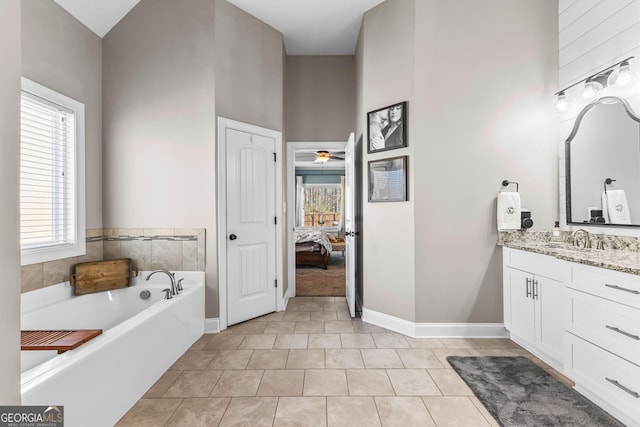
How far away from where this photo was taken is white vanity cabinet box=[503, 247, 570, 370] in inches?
90.4

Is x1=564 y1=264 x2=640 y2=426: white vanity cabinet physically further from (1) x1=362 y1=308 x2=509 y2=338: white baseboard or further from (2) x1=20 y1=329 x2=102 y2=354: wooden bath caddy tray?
(2) x1=20 y1=329 x2=102 y2=354: wooden bath caddy tray

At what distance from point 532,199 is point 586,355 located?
140cm

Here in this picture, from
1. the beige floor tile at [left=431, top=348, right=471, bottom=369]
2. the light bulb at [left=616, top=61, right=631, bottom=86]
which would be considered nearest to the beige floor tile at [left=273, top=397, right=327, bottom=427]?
the beige floor tile at [left=431, top=348, right=471, bottom=369]

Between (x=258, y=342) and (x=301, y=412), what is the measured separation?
42.8 inches

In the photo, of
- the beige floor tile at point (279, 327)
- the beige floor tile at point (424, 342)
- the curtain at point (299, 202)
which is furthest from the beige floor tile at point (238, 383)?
the curtain at point (299, 202)

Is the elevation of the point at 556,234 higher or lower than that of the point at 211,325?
higher

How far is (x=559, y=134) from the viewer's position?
113 inches

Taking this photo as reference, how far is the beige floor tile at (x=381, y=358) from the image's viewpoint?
246cm

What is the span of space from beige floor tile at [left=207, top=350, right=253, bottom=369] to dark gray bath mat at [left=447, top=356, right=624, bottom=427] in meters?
1.61

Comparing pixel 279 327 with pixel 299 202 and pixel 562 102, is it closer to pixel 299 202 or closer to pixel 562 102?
pixel 562 102

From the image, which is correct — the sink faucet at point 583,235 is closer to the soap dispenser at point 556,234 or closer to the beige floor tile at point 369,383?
the soap dispenser at point 556,234

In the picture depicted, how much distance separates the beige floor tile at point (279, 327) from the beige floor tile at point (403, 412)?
1.32 metres

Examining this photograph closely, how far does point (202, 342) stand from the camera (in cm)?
292

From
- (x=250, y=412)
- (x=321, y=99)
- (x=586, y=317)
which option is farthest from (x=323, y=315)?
(x=321, y=99)
